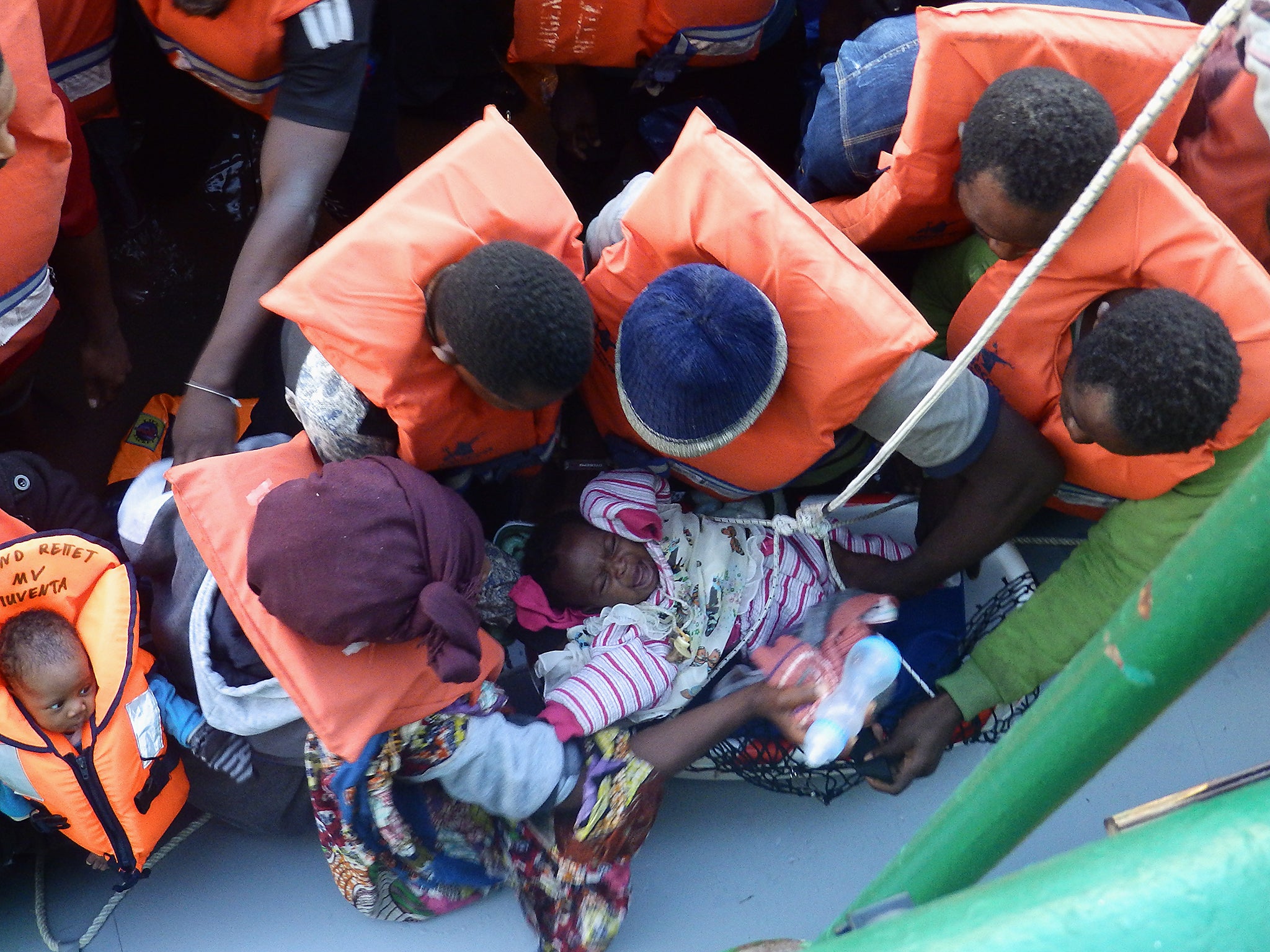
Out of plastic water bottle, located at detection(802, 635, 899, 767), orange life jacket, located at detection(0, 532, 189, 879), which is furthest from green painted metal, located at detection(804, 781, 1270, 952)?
orange life jacket, located at detection(0, 532, 189, 879)

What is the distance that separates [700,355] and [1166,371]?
0.57m

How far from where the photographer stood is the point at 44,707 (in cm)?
126

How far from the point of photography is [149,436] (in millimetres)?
1831

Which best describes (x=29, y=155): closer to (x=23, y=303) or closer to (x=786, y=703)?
(x=23, y=303)

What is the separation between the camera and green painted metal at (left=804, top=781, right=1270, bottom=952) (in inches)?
16.1

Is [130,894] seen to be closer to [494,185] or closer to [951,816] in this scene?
[494,185]

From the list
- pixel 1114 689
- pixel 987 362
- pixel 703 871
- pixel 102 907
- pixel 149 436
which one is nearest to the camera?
pixel 1114 689

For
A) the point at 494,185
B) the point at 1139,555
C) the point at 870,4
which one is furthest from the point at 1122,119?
the point at 494,185

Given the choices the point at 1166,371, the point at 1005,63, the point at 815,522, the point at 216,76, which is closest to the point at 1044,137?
the point at 1005,63

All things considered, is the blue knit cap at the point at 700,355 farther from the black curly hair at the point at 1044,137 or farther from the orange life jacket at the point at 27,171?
the orange life jacket at the point at 27,171

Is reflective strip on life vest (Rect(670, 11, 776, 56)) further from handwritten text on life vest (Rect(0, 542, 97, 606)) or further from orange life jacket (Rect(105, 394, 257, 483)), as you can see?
handwritten text on life vest (Rect(0, 542, 97, 606))

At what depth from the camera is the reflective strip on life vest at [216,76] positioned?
5.05ft

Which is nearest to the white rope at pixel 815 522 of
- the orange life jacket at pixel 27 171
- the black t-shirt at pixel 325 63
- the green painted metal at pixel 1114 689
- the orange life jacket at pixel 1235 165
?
the orange life jacket at pixel 1235 165

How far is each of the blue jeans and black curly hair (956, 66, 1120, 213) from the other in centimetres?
27
